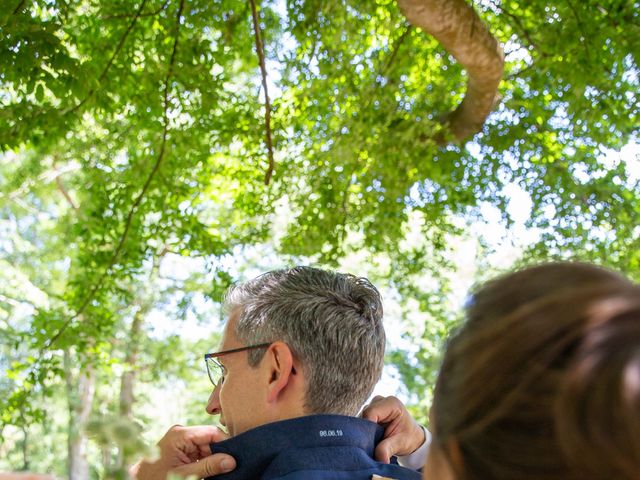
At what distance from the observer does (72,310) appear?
6.22 meters

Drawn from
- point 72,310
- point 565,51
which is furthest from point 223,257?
Answer: point 565,51

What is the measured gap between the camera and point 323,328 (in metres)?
2.05

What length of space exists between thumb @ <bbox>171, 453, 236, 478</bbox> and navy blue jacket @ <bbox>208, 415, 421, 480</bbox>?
2 cm

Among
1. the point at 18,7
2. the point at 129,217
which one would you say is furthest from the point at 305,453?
the point at 129,217

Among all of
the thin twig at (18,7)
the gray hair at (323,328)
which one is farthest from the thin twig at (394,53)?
the gray hair at (323,328)

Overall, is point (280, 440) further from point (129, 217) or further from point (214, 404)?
point (129, 217)

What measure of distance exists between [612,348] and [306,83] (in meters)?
6.51

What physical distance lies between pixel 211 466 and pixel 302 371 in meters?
0.35

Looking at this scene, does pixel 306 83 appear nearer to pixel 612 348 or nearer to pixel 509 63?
pixel 509 63

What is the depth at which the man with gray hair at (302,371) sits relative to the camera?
186cm

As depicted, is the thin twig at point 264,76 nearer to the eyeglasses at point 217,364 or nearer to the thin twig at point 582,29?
the thin twig at point 582,29

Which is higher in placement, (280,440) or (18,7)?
(18,7)

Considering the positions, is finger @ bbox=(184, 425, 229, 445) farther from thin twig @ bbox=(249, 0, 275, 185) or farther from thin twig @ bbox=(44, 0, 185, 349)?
thin twig @ bbox=(44, 0, 185, 349)

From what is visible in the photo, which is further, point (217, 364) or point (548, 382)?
point (217, 364)
